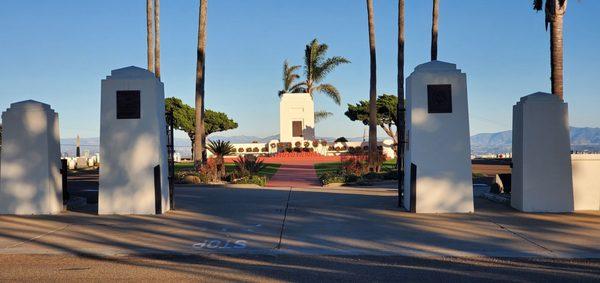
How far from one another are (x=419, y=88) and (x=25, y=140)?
7556 mm

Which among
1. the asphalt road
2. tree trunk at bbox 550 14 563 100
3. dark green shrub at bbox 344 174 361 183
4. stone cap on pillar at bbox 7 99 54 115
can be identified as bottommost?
the asphalt road

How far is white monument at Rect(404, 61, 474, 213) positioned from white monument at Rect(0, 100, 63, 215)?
274 inches

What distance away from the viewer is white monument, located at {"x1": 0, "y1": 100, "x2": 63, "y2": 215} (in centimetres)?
1238

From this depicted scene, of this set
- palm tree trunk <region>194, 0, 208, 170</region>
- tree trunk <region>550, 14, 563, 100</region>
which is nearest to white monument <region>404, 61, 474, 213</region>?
tree trunk <region>550, 14, 563, 100</region>

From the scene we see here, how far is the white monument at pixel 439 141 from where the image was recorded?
1236 cm

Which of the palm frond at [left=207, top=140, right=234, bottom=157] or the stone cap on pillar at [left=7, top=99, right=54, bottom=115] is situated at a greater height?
the stone cap on pillar at [left=7, top=99, right=54, bottom=115]

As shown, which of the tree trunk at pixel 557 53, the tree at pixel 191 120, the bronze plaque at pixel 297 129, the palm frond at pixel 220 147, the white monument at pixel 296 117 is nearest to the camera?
the tree trunk at pixel 557 53

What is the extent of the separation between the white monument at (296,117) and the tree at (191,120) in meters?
11.2

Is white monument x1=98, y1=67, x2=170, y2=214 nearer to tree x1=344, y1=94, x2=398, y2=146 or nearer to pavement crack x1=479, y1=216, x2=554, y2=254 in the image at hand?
pavement crack x1=479, y1=216, x2=554, y2=254

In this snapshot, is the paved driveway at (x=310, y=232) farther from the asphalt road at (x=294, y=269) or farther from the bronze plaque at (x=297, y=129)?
the bronze plaque at (x=297, y=129)

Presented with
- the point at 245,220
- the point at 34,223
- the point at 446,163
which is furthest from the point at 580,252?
the point at 34,223

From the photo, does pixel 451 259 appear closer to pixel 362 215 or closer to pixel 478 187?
pixel 362 215

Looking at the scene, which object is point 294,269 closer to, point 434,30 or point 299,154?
point 434,30

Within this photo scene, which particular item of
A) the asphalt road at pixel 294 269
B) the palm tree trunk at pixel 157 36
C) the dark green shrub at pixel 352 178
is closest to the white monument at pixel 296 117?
the palm tree trunk at pixel 157 36
